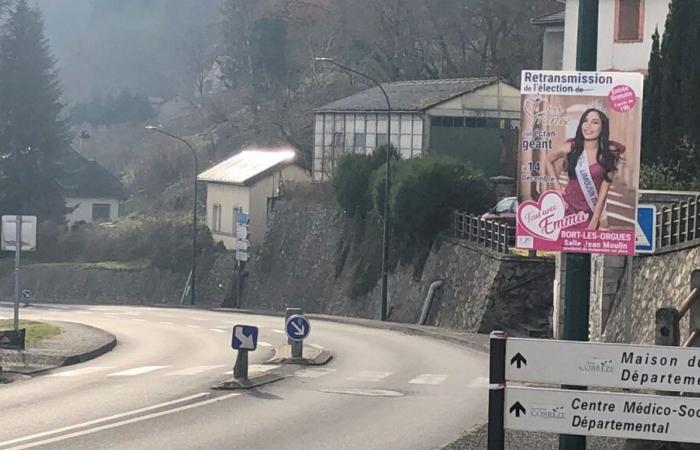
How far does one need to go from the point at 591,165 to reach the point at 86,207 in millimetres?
90505

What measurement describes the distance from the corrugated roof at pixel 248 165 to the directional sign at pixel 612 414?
61.2 metres

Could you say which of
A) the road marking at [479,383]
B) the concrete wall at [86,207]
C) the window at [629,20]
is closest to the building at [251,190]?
the concrete wall at [86,207]

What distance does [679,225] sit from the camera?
1171 inches

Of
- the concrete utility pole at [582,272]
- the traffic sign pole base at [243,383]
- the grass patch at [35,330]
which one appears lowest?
the grass patch at [35,330]

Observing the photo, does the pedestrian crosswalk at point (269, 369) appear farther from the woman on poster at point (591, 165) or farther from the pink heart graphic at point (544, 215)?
the woman on poster at point (591, 165)

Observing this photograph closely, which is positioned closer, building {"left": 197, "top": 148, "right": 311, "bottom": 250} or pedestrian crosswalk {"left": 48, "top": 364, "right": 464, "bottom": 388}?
pedestrian crosswalk {"left": 48, "top": 364, "right": 464, "bottom": 388}

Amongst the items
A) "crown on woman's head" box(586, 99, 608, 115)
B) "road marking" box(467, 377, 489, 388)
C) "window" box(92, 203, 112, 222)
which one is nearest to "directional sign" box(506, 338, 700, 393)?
"crown on woman's head" box(586, 99, 608, 115)

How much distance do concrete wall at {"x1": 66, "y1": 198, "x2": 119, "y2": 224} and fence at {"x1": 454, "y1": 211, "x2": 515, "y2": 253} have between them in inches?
2098

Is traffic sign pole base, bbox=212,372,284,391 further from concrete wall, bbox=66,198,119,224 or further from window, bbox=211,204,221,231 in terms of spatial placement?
concrete wall, bbox=66,198,119,224

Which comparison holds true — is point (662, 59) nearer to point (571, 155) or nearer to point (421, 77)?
point (571, 155)

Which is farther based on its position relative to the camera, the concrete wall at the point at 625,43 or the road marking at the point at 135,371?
the concrete wall at the point at 625,43

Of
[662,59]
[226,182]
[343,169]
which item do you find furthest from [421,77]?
[662,59]

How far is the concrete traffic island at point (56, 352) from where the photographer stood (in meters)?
24.2

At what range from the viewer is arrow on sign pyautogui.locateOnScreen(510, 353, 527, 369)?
977 cm
